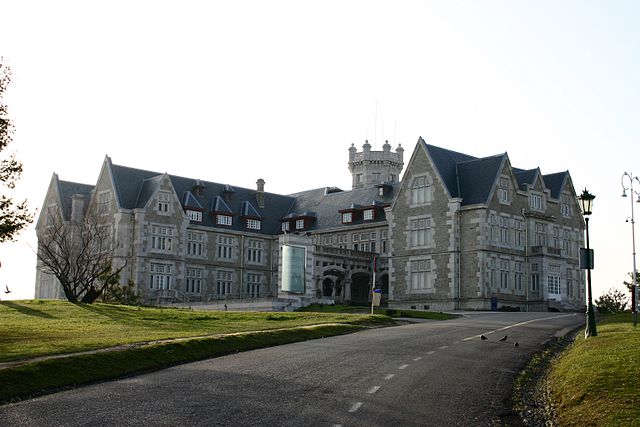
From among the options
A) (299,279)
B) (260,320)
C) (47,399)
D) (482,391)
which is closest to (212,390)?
(47,399)

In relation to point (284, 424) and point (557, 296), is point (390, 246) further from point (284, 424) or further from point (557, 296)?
point (284, 424)

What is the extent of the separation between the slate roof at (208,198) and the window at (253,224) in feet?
1.61

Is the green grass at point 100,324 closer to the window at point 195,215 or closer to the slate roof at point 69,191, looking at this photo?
the slate roof at point 69,191

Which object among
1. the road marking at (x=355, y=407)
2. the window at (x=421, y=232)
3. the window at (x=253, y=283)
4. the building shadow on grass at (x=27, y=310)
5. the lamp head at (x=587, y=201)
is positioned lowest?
the road marking at (x=355, y=407)

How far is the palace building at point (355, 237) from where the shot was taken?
227 feet

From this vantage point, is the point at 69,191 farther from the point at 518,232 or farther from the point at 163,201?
the point at 518,232

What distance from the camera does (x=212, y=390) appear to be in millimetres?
18859

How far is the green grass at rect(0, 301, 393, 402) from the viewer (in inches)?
827

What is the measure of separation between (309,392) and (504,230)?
54175 mm

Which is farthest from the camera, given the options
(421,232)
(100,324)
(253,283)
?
(253,283)

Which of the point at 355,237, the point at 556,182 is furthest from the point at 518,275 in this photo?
the point at 355,237

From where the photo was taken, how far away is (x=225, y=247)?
8669 cm

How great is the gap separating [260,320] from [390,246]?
30833mm

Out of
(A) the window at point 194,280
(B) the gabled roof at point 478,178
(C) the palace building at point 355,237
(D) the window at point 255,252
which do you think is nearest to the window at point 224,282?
(C) the palace building at point 355,237
